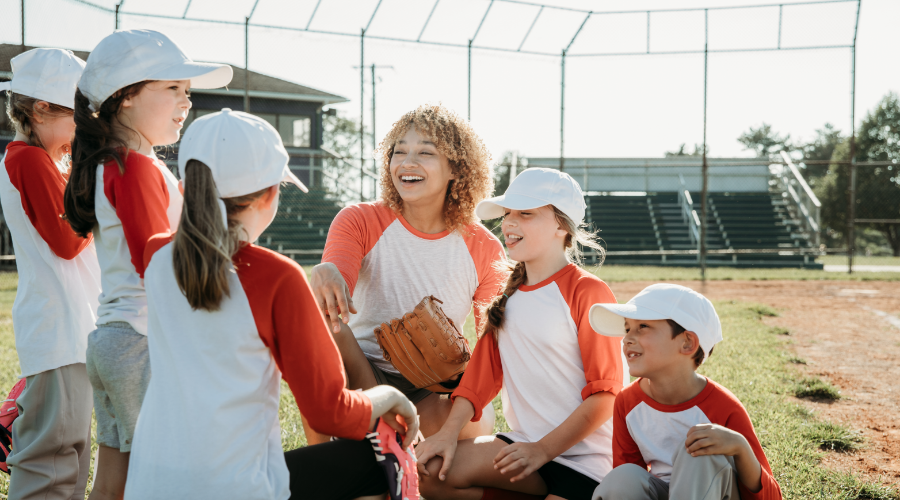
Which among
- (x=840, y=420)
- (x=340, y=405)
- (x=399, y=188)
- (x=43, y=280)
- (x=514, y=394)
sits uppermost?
(x=399, y=188)

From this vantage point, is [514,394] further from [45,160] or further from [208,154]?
[45,160]

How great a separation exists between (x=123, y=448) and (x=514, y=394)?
1356 mm

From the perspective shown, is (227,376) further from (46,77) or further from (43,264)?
(46,77)

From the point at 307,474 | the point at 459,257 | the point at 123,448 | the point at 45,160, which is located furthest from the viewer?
the point at 459,257

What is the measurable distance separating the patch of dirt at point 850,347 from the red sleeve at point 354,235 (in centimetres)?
240

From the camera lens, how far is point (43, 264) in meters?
2.24

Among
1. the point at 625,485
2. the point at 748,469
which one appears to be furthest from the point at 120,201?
the point at 748,469

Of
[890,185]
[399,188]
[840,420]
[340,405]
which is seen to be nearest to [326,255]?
[399,188]

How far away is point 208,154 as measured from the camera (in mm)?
1532

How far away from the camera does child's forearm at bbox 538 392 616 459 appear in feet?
7.66

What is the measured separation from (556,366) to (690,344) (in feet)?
1.59

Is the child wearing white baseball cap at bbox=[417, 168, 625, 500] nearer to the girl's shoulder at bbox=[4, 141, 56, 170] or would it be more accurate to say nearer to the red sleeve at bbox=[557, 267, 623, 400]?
the red sleeve at bbox=[557, 267, 623, 400]

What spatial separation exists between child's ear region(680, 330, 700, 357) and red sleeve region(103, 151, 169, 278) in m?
1.67

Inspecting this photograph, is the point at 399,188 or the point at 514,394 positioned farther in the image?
the point at 399,188
